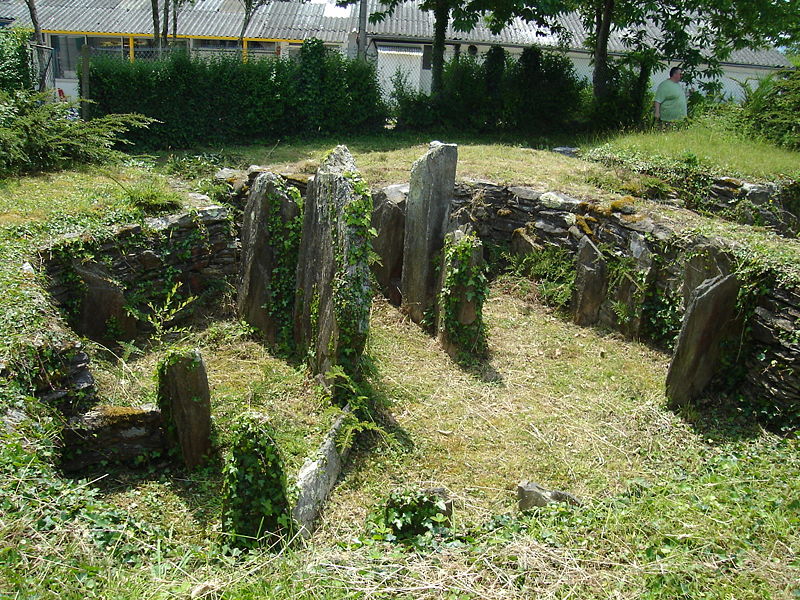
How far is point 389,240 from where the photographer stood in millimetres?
7566

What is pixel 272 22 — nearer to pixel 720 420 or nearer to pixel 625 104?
pixel 625 104

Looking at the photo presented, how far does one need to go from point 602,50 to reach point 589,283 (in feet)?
25.6

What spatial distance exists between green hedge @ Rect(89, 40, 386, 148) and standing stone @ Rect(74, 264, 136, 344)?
563 cm

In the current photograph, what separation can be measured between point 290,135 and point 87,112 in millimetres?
3682

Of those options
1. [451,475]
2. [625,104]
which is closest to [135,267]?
[451,475]

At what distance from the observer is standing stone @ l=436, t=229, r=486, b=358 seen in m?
6.53

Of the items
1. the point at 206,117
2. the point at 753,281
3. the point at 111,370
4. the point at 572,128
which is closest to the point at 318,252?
the point at 111,370

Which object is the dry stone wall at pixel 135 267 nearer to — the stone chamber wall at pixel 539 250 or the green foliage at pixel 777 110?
the stone chamber wall at pixel 539 250

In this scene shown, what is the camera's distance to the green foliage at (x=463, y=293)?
21.4ft

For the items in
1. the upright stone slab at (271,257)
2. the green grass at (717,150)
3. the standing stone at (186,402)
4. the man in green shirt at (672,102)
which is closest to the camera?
the standing stone at (186,402)

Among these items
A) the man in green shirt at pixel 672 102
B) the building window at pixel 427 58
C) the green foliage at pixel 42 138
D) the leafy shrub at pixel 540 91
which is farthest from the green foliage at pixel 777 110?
the green foliage at pixel 42 138

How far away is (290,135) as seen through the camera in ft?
42.6

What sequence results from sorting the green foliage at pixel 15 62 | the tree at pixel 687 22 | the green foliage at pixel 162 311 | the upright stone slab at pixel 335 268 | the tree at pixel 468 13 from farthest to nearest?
the tree at pixel 468 13, the tree at pixel 687 22, the green foliage at pixel 15 62, the green foliage at pixel 162 311, the upright stone slab at pixel 335 268

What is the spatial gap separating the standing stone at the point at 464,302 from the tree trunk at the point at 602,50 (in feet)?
27.0
